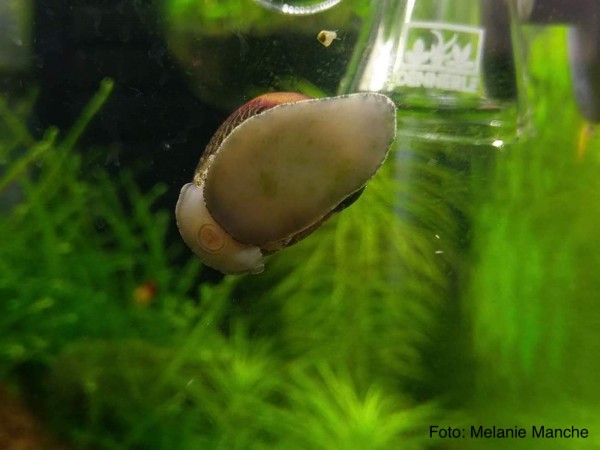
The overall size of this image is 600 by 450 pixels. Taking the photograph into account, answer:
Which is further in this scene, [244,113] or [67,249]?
[67,249]

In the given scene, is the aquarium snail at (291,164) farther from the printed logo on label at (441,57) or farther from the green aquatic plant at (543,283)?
the green aquatic plant at (543,283)

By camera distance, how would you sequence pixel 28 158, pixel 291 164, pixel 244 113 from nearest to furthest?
pixel 291 164, pixel 244 113, pixel 28 158

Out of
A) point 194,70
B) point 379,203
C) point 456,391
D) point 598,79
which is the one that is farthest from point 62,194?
point 598,79

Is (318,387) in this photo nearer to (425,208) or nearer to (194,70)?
(425,208)

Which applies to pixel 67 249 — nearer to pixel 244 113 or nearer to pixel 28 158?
pixel 28 158

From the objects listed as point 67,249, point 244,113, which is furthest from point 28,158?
point 244,113

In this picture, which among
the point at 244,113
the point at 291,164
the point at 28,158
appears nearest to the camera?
the point at 291,164

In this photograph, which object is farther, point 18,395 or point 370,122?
point 18,395

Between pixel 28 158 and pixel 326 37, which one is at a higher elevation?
pixel 326 37
